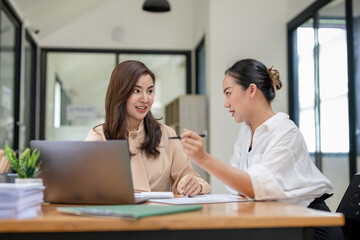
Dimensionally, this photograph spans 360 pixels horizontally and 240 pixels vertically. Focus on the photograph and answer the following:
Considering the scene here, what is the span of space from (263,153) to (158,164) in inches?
22.8

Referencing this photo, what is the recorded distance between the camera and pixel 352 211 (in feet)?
5.95

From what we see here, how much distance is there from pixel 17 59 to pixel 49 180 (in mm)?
4641

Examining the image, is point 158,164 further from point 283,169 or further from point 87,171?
point 87,171

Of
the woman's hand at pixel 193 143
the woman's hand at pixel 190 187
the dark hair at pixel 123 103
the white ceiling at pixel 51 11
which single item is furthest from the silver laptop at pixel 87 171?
the white ceiling at pixel 51 11

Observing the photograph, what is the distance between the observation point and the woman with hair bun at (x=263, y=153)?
1.68 metres

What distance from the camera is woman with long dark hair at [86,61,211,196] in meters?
2.31

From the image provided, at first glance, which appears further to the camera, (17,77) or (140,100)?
(17,77)

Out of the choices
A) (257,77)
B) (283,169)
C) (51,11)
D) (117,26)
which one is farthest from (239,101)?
(117,26)

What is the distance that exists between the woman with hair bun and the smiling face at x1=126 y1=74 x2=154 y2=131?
416 mm

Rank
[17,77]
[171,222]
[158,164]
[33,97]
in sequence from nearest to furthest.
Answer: [171,222]
[158,164]
[17,77]
[33,97]

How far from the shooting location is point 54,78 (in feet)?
23.4

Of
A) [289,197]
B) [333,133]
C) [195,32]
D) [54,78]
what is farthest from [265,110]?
[54,78]

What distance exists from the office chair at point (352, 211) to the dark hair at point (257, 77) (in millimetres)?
523

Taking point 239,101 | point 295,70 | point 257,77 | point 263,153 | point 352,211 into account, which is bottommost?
point 352,211
